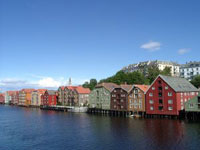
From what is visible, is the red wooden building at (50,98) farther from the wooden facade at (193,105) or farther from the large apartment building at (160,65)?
the wooden facade at (193,105)

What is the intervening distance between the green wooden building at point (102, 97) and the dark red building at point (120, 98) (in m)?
3.10

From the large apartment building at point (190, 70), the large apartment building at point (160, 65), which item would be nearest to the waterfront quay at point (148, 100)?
the large apartment building at point (190, 70)

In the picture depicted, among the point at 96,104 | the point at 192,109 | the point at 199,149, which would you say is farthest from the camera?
the point at 96,104

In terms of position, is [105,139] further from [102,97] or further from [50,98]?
[50,98]

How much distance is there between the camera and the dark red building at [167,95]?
77.2m

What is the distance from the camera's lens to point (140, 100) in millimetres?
88625

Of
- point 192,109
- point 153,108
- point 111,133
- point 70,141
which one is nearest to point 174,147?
point 111,133

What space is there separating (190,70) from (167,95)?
78.5 meters

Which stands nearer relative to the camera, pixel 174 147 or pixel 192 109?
pixel 174 147

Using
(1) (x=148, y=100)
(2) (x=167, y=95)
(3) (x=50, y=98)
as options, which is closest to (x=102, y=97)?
(1) (x=148, y=100)

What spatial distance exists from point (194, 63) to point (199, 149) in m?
118

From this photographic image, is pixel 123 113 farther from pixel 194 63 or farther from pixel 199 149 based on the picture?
pixel 194 63

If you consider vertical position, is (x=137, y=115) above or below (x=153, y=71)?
below

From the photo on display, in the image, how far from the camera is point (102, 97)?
107312mm
